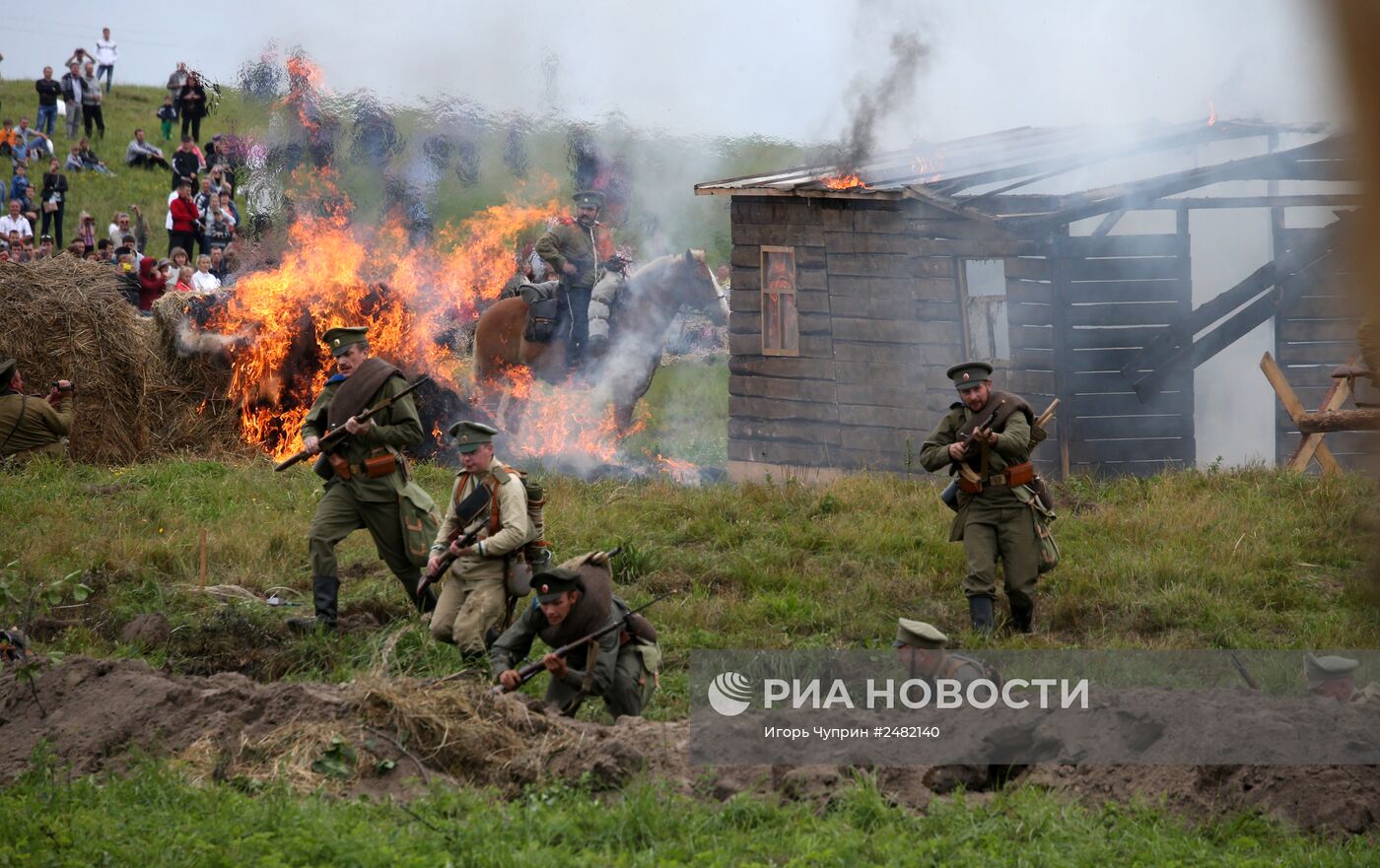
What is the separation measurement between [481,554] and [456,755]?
184 centimetres

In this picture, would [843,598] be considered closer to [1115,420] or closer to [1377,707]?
[1377,707]

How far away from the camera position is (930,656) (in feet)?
24.3

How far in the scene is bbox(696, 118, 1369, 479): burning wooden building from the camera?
566 inches

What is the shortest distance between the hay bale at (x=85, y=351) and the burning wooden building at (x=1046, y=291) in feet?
21.3

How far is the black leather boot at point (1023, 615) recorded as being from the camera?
977 cm

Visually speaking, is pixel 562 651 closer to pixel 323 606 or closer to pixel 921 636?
pixel 921 636

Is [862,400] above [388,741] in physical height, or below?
above

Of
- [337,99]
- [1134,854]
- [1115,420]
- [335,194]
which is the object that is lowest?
[1134,854]

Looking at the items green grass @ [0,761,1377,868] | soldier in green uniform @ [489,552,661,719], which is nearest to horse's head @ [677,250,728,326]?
soldier in green uniform @ [489,552,661,719]

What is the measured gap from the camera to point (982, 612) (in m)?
9.67

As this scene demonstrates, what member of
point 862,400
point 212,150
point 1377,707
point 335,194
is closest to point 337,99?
point 335,194

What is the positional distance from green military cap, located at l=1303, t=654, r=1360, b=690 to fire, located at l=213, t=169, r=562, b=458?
10737 millimetres

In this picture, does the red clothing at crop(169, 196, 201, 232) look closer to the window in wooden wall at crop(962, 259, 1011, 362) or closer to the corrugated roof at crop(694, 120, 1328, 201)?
the corrugated roof at crop(694, 120, 1328, 201)

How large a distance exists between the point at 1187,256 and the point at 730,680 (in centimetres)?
857
